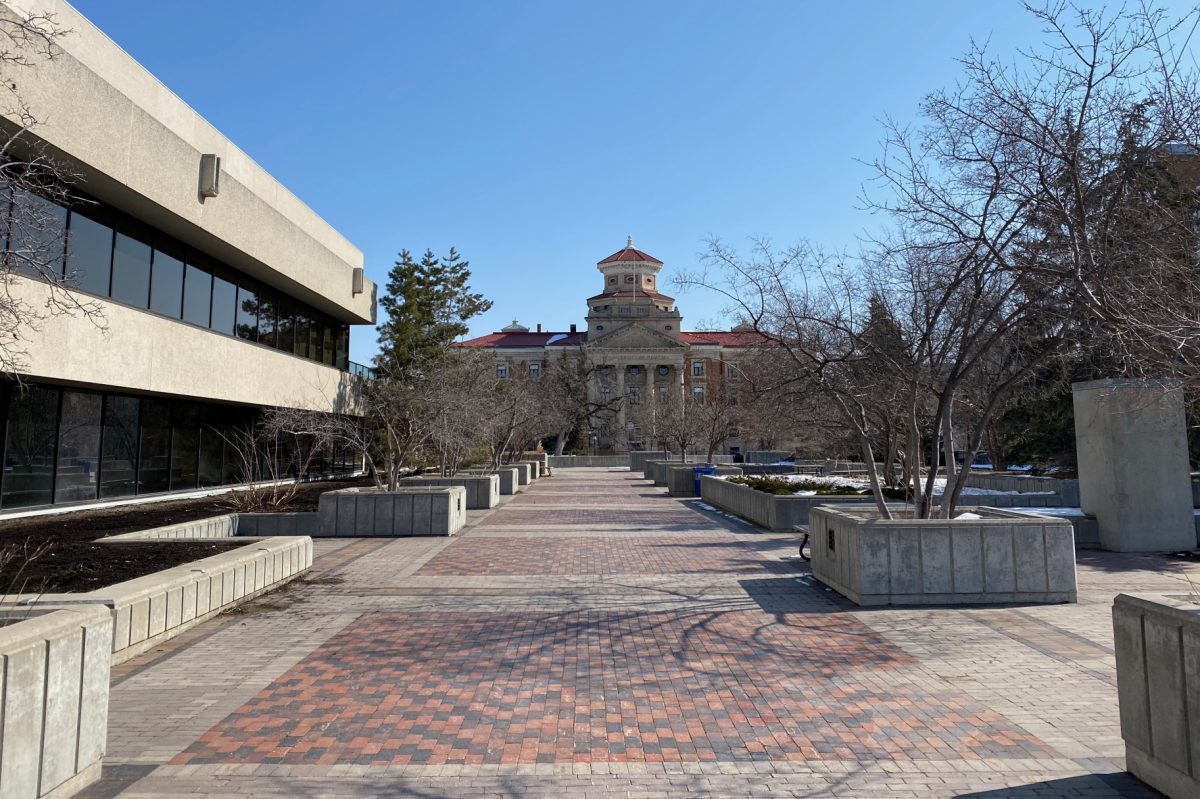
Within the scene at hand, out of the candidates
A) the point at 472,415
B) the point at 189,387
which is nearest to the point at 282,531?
the point at 189,387

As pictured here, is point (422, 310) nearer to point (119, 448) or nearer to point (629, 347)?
point (119, 448)

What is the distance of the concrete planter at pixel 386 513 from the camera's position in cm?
1462

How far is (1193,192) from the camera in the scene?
700 centimetres

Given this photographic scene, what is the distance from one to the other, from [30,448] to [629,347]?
68565 millimetres

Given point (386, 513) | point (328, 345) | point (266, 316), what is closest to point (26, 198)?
point (386, 513)

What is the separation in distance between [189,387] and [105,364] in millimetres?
3544

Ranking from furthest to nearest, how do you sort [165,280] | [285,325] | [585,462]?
[585,462] < [285,325] < [165,280]

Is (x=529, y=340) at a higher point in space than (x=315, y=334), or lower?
higher

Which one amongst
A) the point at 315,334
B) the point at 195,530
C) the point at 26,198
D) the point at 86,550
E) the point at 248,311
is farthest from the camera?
the point at 315,334

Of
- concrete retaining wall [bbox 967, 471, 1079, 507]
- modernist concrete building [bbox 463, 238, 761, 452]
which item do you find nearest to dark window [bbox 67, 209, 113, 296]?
concrete retaining wall [bbox 967, 471, 1079, 507]

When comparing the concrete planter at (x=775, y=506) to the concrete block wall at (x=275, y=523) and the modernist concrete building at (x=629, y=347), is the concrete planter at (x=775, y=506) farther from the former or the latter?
the modernist concrete building at (x=629, y=347)

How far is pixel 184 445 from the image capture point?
71.4 ft

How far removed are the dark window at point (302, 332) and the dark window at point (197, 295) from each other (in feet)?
20.3

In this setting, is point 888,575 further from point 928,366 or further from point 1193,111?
point 1193,111
